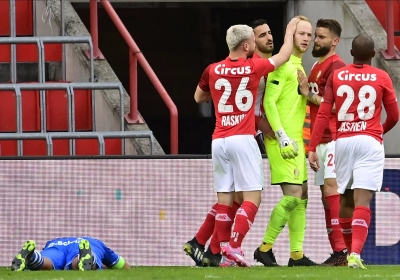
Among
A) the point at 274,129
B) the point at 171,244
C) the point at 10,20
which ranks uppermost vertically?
the point at 10,20

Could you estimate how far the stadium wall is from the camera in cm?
1338

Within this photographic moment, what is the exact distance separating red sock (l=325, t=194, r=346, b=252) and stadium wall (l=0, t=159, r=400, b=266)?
4.81 ft

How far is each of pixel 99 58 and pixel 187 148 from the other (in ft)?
13.0

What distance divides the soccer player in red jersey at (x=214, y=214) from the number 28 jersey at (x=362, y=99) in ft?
2.64

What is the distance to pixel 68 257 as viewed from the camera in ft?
36.8

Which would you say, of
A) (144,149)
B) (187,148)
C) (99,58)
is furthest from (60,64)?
(187,148)

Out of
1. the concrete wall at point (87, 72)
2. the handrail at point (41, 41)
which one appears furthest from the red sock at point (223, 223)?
the handrail at point (41, 41)

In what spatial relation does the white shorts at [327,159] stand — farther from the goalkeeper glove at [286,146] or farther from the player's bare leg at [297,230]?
the goalkeeper glove at [286,146]

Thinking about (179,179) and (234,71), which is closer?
(234,71)

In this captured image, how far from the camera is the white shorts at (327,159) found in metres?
11.9

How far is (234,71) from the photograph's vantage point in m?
11.3

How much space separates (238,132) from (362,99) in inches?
41.0

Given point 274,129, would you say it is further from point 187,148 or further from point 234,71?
point 187,148

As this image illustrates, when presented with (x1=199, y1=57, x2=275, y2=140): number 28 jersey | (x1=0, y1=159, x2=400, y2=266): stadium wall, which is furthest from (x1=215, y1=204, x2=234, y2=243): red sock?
(x1=0, y1=159, x2=400, y2=266): stadium wall
